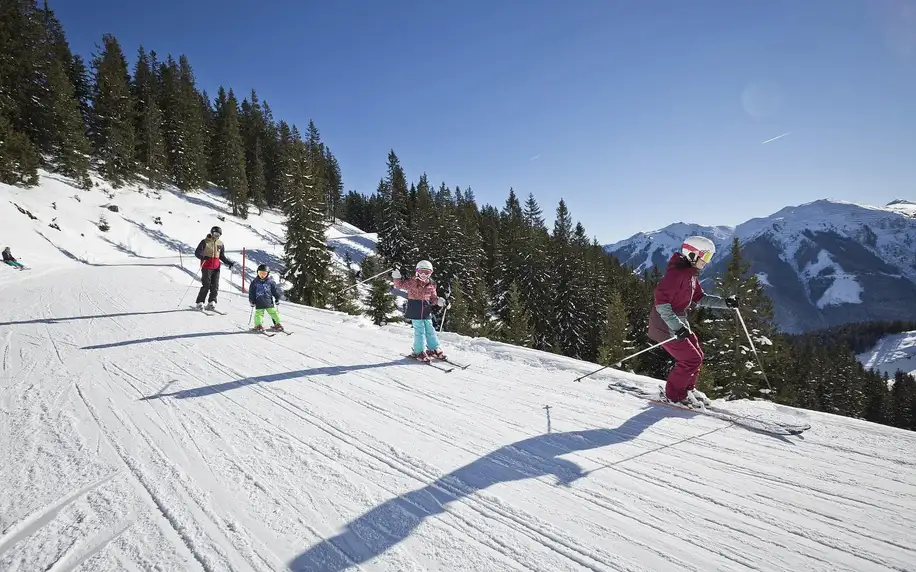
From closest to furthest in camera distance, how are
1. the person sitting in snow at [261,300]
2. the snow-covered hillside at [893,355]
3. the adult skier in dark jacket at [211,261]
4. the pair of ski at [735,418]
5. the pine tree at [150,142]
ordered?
1. the pair of ski at [735,418]
2. the person sitting in snow at [261,300]
3. the adult skier in dark jacket at [211,261]
4. the pine tree at [150,142]
5. the snow-covered hillside at [893,355]

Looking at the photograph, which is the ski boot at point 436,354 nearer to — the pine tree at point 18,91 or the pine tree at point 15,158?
the pine tree at point 15,158

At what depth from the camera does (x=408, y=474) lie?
3611 millimetres

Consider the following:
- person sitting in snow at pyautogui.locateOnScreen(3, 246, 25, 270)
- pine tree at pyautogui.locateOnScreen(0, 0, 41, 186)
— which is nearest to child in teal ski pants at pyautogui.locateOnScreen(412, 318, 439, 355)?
person sitting in snow at pyautogui.locateOnScreen(3, 246, 25, 270)

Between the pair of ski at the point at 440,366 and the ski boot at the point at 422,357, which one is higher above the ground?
the ski boot at the point at 422,357

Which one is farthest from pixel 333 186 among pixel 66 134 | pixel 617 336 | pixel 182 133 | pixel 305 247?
pixel 617 336

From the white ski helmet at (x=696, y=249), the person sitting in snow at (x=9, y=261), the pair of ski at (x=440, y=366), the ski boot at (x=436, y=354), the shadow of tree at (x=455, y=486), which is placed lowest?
the shadow of tree at (x=455, y=486)

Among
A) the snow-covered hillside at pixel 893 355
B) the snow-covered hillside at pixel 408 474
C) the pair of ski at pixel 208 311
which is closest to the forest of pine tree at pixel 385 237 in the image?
the pair of ski at pixel 208 311

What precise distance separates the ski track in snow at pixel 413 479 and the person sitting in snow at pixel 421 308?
1.45 m

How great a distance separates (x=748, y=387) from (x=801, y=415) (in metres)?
17.3

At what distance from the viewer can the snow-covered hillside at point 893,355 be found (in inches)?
5576

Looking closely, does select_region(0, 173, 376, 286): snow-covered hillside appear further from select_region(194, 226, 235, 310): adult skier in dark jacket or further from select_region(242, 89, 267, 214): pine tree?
select_region(194, 226, 235, 310): adult skier in dark jacket

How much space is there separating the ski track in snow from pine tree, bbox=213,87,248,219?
56.5m

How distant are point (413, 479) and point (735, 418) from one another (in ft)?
13.6

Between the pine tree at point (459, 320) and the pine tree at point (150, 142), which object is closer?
the pine tree at point (459, 320)
